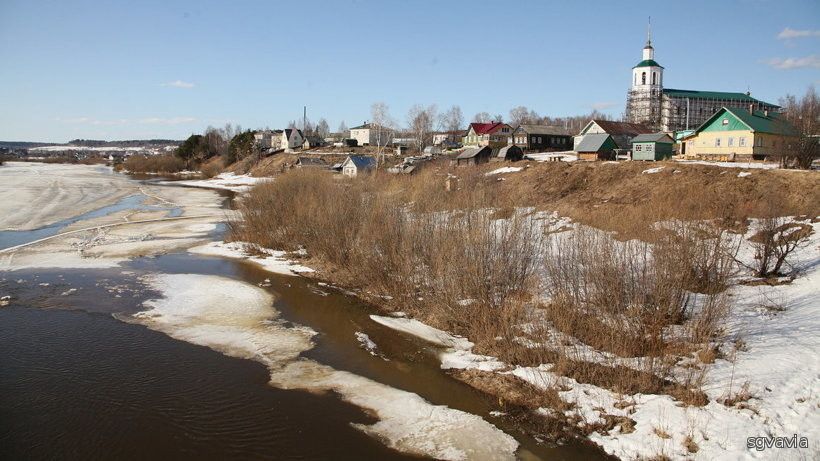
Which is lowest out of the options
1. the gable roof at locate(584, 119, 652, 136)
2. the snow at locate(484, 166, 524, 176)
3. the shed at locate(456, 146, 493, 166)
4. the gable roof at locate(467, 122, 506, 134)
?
the snow at locate(484, 166, 524, 176)

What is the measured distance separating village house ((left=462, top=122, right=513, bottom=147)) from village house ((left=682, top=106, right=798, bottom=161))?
41.3 m

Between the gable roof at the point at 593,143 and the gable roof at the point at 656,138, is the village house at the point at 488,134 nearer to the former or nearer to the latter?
the gable roof at the point at 593,143

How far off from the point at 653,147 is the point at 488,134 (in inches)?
1666

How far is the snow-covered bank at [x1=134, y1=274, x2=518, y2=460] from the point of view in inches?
374

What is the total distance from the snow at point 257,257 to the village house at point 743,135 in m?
29.6

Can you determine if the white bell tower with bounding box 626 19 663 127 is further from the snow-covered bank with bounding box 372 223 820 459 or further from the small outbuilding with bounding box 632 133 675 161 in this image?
the snow-covered bank with bounding box 372 223 820 459

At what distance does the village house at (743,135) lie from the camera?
33438mm

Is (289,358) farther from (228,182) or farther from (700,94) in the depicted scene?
(700,94)

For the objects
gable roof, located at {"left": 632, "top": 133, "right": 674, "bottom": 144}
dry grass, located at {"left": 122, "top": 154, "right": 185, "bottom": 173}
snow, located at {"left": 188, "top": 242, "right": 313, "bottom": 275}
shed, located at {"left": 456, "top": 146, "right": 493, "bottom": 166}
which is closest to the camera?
snow, located at {"left": 188, "top": 242, "right": 313, "bottom": 275}

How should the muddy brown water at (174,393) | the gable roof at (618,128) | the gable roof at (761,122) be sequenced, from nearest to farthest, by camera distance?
the muddy brown water at (174,393) → the gable roof at (761,122) → the gable roof at (618,128)

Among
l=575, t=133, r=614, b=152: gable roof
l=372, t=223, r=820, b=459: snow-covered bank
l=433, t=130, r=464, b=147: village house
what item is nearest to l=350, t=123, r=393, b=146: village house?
Answer: l=433, t=130, r=464, b=147: village house

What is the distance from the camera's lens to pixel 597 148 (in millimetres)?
42094

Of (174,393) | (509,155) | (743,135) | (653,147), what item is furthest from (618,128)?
(174,393)

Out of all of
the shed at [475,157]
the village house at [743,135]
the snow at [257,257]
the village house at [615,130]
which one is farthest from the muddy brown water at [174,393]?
the village house at [615,130]
